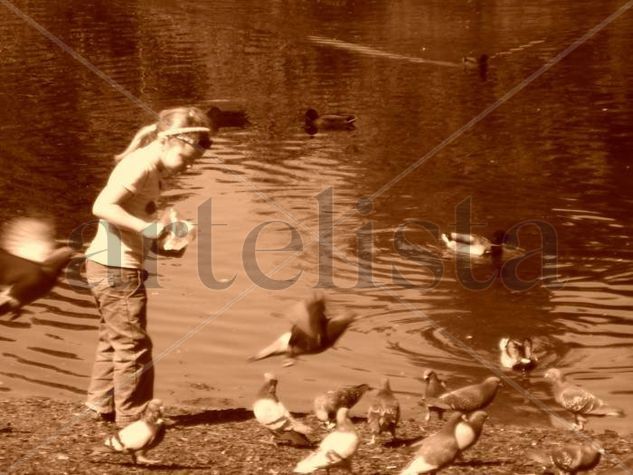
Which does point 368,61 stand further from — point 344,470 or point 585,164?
point 344,470

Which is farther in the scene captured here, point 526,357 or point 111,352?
point 526,357

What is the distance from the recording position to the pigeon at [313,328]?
877 cm

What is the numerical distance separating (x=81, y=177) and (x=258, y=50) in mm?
15509

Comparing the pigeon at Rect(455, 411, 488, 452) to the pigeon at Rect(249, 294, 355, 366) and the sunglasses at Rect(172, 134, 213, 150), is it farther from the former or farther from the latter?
the sunglasses at Rect(172, 134, 213, 150)

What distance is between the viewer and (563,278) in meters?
13.6

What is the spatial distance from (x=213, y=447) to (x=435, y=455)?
1.68 metres

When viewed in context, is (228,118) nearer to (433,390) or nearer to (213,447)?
(433,390)

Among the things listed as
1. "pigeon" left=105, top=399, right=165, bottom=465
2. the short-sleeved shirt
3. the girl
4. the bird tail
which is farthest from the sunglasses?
the bird tail

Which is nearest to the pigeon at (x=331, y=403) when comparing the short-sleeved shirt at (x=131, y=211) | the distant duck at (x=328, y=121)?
the short-sleeved shirt at (x=131, y=211)

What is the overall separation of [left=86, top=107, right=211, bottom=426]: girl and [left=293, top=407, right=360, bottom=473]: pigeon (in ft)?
4.43

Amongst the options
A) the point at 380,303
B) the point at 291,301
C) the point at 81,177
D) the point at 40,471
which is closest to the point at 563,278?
the point at 380,303

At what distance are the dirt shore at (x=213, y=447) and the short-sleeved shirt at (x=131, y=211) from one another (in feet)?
4.17

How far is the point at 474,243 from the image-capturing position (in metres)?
14.2

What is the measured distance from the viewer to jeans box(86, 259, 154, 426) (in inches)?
320
